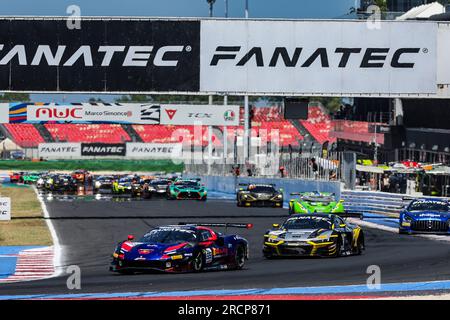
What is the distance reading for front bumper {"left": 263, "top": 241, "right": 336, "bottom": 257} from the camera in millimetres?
23516

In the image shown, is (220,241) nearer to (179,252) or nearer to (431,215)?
(179,252)

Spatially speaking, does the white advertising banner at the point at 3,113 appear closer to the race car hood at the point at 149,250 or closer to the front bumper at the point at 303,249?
the front bumper at the point at 303,249

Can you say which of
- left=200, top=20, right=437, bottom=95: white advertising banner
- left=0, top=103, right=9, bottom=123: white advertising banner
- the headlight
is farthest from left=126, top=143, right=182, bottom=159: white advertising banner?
left=200, top=20, right=437, bottom=95: white advertising banner

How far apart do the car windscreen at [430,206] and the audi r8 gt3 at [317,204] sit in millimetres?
4224

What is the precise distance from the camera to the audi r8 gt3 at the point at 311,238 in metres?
23.5

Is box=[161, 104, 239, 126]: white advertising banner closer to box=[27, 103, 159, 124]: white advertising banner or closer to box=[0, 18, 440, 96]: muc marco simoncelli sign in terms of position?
box=[27, 103, 159, 124]: white advertising banner

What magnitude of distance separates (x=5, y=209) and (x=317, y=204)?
1091 cm

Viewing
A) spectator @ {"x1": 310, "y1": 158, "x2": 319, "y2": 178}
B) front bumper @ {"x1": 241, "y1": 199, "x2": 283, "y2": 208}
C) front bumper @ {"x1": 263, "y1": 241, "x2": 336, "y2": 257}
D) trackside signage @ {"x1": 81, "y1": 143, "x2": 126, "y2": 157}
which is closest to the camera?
front bumper @ {"x1": 263, "y1": 241, "x2": 336, "y2": 257}

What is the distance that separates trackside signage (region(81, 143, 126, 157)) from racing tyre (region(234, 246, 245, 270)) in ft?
308

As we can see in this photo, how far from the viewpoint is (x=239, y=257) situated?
71.7 ft

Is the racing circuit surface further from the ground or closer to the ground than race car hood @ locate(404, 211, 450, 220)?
closer to the ground

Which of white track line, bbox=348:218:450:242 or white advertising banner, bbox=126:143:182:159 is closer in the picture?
white track line, bbox=348:218:450:242

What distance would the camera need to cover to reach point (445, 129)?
67.2 meters

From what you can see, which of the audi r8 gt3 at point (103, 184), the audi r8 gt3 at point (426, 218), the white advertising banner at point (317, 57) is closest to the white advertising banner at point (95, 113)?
the white advertising banner at point (317, 57)
